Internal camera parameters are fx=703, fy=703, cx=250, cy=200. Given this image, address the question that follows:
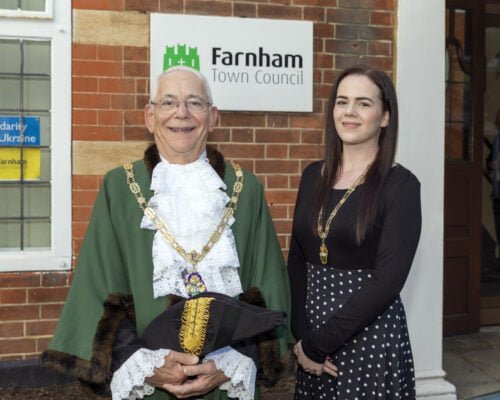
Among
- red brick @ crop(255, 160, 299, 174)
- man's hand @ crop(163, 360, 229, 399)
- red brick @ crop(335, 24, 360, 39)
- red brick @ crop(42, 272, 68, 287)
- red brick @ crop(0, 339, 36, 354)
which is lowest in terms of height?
red brick @ crop(0, 339, 36, 354)

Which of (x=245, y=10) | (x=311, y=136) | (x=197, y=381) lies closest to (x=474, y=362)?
(x=311, y=136)

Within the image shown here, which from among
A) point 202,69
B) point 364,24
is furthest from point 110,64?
point 364,24

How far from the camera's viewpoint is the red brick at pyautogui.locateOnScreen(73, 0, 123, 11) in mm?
4293

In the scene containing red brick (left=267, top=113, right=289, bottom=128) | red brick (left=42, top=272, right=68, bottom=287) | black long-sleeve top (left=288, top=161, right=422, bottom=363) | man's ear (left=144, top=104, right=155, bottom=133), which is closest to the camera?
black long-sleeve top (left=288, top=161, right=422, bottom=363)

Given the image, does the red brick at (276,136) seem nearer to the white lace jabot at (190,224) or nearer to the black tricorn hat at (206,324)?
the white lace jabot at (190,224)

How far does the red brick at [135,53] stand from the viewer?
4371 mm

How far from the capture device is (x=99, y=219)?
245 cm

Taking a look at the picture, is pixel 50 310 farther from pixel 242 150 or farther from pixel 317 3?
pixel 317 3

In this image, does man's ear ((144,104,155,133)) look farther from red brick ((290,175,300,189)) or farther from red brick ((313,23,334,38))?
red brick ((313,23,334,38))

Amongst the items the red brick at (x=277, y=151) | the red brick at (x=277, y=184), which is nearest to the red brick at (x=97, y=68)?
the red brick at (x=277, y=151)

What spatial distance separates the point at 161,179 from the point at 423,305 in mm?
2733

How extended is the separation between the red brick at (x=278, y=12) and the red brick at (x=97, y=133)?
119 cm

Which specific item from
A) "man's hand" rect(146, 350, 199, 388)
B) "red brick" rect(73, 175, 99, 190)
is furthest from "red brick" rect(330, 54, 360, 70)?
"man's hand" rect(146, 350, 199, 388)

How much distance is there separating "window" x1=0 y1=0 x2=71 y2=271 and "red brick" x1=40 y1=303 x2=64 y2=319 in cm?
24
